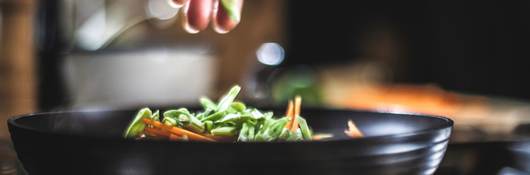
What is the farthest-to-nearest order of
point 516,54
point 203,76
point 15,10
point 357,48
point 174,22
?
point 357,48 < point 174,22 < point 516,54 < point 203,76 < point 15,10

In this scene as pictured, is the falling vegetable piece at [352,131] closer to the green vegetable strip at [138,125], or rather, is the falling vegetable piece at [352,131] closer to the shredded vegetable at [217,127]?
the shredded vegetable at [217,127]

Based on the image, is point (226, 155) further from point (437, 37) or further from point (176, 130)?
point (437, 37)

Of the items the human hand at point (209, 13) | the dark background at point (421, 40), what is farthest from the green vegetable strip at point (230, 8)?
the dark background at point (421, 40)

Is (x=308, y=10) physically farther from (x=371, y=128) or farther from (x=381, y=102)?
(x=371, y=128)

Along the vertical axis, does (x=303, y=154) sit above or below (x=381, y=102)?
above

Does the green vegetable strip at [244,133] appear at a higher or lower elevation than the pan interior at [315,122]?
Answer: higher

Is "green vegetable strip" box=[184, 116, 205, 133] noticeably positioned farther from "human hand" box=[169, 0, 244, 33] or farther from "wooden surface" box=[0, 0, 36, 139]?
"wooden surface" box=[0, 0, 36, 139]

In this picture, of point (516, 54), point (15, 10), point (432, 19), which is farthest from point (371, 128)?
point (432, 19)
